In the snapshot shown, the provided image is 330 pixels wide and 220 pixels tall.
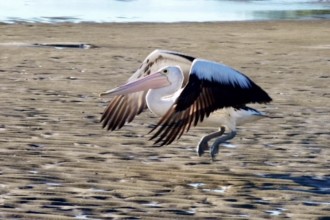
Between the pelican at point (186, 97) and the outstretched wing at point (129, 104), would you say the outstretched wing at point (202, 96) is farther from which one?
the outstretched wing at point (129, 104)

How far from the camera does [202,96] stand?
7367 mm

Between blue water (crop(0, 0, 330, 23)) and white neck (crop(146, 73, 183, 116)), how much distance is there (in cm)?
1604

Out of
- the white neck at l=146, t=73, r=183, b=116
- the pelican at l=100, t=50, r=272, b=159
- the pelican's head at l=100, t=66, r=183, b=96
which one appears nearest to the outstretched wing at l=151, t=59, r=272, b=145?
the pelican at l=100, t=50, r=272, b=159

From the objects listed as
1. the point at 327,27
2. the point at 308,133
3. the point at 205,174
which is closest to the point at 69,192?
the point at 205,174

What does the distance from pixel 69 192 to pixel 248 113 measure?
1.83 meters

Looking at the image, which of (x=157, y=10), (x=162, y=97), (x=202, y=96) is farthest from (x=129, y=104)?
(x=157, y=10)

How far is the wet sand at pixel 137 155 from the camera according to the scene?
254 inches

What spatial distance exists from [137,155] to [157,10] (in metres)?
21.9

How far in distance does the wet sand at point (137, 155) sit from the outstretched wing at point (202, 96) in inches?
15.5

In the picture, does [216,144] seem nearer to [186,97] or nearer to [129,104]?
[186,97]

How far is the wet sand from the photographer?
254 inches

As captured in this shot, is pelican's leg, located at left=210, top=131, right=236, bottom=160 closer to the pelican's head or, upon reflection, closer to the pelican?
the pelican

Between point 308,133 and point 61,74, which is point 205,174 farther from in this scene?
point 61,74

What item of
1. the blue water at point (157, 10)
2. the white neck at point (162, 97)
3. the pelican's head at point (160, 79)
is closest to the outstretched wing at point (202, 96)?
the white neck at point (162, 97)
